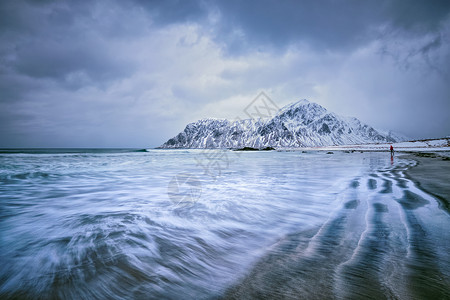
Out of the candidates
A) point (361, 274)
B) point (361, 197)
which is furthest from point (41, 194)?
point (361, 197)

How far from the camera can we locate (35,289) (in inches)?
73.7

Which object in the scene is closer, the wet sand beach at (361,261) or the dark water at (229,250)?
the wet sand beach at (361,261)

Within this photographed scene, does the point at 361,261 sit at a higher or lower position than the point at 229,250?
higher

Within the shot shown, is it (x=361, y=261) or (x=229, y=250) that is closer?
(x=361, y=261)

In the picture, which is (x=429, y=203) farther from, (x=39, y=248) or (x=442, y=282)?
(x=39, y=248)

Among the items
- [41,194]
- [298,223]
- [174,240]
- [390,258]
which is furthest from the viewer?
[41,194]

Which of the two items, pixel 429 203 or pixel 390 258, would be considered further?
pixel 429 203

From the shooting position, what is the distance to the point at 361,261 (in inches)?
86.1

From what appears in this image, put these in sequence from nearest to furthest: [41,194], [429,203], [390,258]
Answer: [390,258] → [429,203] → [41,194]

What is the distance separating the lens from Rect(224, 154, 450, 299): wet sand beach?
1.71 m

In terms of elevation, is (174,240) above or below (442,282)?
below

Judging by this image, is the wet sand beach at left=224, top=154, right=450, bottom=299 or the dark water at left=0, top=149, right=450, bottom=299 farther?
the dark water at left=0, top=149, right=450, bottom=299

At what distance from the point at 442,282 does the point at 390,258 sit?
18.3 inches

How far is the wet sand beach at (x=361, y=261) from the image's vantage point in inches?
67.2
